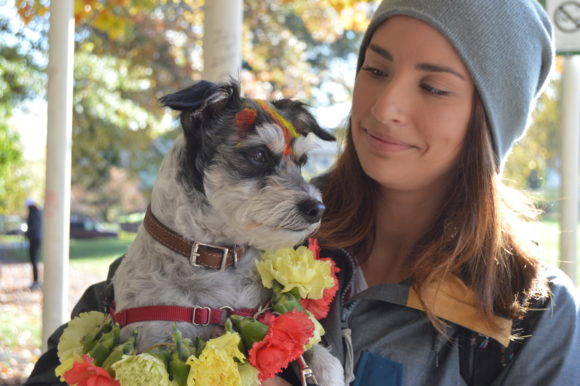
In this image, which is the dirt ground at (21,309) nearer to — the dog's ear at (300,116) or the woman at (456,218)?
the dog's ear at (300,116)

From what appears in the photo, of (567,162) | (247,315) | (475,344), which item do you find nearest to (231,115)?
(247,315)

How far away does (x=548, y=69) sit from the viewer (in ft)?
8.75

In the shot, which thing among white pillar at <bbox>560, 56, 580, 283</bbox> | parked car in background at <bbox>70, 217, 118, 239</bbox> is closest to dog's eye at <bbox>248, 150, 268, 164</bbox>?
white pillar at <bbox>560, 56, 580, 283</bbox>

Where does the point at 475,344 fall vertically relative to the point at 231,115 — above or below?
below

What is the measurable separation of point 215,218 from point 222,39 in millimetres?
1548

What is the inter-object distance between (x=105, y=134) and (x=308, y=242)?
1247 centimetres

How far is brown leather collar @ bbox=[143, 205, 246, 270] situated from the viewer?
2.24m

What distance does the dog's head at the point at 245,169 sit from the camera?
238 centimetres

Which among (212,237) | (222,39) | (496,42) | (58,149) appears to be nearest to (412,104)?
(496,42)

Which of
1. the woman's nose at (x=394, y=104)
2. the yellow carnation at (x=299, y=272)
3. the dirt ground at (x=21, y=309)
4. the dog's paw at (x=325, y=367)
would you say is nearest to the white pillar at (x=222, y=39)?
the woman's nose at (x=394, y=104)

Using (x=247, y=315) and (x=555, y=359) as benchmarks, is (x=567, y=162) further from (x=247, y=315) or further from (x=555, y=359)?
(x=247, y=315)

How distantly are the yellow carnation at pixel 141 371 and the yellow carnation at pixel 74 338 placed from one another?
29 cm

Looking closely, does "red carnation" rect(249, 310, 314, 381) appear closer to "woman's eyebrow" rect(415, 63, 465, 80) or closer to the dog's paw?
the dog's paw

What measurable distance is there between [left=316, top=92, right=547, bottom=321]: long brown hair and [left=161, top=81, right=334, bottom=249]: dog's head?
35 cm
